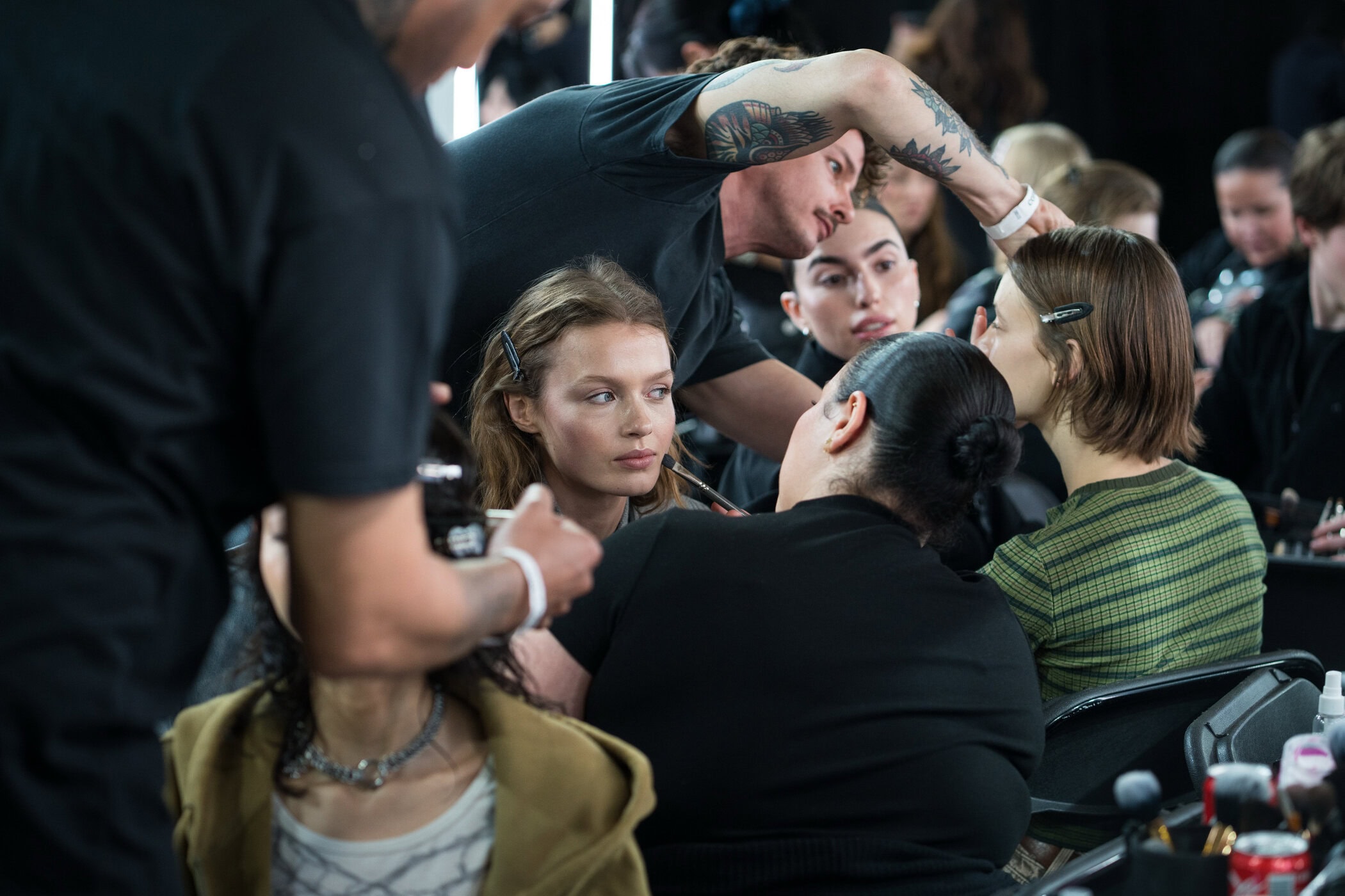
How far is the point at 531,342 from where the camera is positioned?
1865mm

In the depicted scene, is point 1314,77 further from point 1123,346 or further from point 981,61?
point 1123,346

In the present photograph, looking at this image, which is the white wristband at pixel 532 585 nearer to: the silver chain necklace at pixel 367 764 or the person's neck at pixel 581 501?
the silver chain necklace at pixel 367 764

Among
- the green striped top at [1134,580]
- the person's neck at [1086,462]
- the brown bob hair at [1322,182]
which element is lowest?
the green striped top at [1134,580]

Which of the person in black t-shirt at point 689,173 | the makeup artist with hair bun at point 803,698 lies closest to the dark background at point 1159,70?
the person in black t-shirt at point 689,173

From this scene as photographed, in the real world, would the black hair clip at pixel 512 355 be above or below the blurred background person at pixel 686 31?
below

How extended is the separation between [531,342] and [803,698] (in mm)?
814

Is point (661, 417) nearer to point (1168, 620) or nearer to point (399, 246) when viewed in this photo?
point (1168, 620)

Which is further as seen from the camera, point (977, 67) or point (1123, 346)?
point (977, 67)

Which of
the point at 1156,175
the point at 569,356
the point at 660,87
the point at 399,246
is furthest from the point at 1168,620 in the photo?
the point at 1156,175

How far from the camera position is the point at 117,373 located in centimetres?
82

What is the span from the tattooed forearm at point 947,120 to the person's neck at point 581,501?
688 mm

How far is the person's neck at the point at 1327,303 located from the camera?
2883 millimetres

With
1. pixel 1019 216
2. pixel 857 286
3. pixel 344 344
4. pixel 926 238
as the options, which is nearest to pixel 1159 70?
pixel 926 238

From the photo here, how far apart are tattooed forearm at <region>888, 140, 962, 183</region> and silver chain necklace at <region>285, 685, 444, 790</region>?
1.02 metres
